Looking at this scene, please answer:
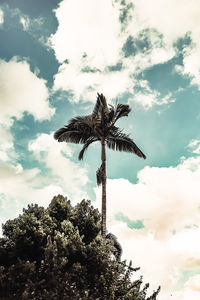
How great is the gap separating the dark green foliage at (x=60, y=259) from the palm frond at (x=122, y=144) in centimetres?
613

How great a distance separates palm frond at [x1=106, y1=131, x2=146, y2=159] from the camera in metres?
18.4

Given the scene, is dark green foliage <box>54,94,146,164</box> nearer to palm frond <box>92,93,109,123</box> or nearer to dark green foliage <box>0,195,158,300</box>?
palm frond <box>92,93,109,123</box>

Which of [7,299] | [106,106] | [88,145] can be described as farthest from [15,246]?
[106,106]

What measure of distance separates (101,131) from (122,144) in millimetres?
1724

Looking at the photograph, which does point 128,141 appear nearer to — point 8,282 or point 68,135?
point 68,135

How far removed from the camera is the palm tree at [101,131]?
1803 cm

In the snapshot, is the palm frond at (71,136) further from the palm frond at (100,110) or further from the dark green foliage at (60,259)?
the dark green foliage at (60,259)

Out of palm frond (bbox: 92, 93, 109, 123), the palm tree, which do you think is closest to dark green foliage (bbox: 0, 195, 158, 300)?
the palm tree

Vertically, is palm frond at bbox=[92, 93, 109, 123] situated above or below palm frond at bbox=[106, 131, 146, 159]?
above

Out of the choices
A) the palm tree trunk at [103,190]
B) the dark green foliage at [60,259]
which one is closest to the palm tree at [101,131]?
the palm tree trunk at [103,190]

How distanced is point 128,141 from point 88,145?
2.69 m

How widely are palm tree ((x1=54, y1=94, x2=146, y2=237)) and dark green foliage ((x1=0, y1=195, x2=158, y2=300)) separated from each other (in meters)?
5.11

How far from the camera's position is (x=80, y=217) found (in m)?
13.2

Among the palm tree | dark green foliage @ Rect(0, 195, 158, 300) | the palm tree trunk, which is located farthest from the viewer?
the palm tree
